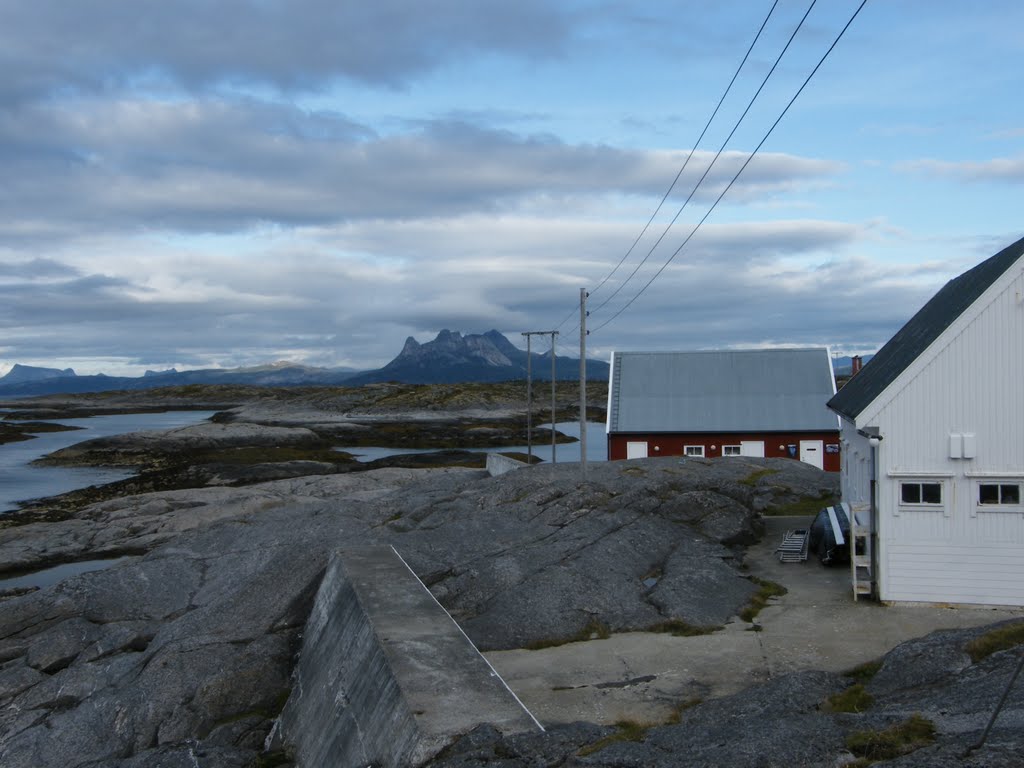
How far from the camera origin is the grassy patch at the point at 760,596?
1922cm

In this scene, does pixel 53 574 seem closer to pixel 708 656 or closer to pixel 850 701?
pixel 708 656

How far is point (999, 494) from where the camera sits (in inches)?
723

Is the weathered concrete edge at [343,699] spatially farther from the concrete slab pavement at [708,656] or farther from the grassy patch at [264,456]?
the grassy patch at [264,456]

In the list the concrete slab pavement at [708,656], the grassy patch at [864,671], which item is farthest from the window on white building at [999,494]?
the grassy patch at [864,671]

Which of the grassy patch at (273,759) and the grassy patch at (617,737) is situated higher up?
the grassy patch at (617,737)

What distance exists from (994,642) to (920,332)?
11698mm

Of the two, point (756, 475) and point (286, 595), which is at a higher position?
point (756, 475)

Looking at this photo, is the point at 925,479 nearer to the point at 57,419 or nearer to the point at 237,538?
the point at 237,538

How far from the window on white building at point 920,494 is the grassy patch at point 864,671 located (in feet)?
16.4

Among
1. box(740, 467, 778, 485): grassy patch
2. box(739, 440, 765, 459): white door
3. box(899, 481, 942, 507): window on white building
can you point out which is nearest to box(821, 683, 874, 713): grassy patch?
box(899, 481, 942, 507): window on white building

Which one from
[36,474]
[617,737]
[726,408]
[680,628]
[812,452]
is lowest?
[36,474]

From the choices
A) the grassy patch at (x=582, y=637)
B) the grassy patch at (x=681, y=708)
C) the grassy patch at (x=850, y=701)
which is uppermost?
the grassy patch at (x=850, y=701)

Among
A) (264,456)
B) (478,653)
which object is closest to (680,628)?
(478,653)

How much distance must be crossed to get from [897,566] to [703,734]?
1026cm
